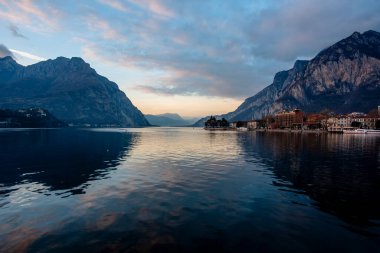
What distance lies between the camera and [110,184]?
37688 millimetres

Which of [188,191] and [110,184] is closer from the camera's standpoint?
[188,191]

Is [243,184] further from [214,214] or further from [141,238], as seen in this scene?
[141,238]

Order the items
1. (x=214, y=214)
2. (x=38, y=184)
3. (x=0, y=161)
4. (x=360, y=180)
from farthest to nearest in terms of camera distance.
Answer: (x=0, y=161) → (x=360, y=180) → (x=38, y=184) → (x=214, y=214)

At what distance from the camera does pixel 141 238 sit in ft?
63.5

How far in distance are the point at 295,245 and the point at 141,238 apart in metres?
11.0

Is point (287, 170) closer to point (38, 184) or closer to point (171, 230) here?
point (171, 230)

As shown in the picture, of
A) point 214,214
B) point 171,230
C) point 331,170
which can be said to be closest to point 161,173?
point 214,214

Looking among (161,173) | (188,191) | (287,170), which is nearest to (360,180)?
(287,170)

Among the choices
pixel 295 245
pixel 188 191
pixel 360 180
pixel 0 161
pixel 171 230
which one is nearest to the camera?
pixel 295 245

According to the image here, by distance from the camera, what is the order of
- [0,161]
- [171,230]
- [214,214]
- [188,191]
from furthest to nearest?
[0,161] < [188,191] < [214,214] < [171,230]

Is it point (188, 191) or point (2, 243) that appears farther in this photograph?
point (188, 191)

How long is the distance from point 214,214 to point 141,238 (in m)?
8.09

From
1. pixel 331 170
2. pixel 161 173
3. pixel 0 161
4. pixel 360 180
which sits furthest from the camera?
pixel 0 161

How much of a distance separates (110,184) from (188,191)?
39.1 feet
